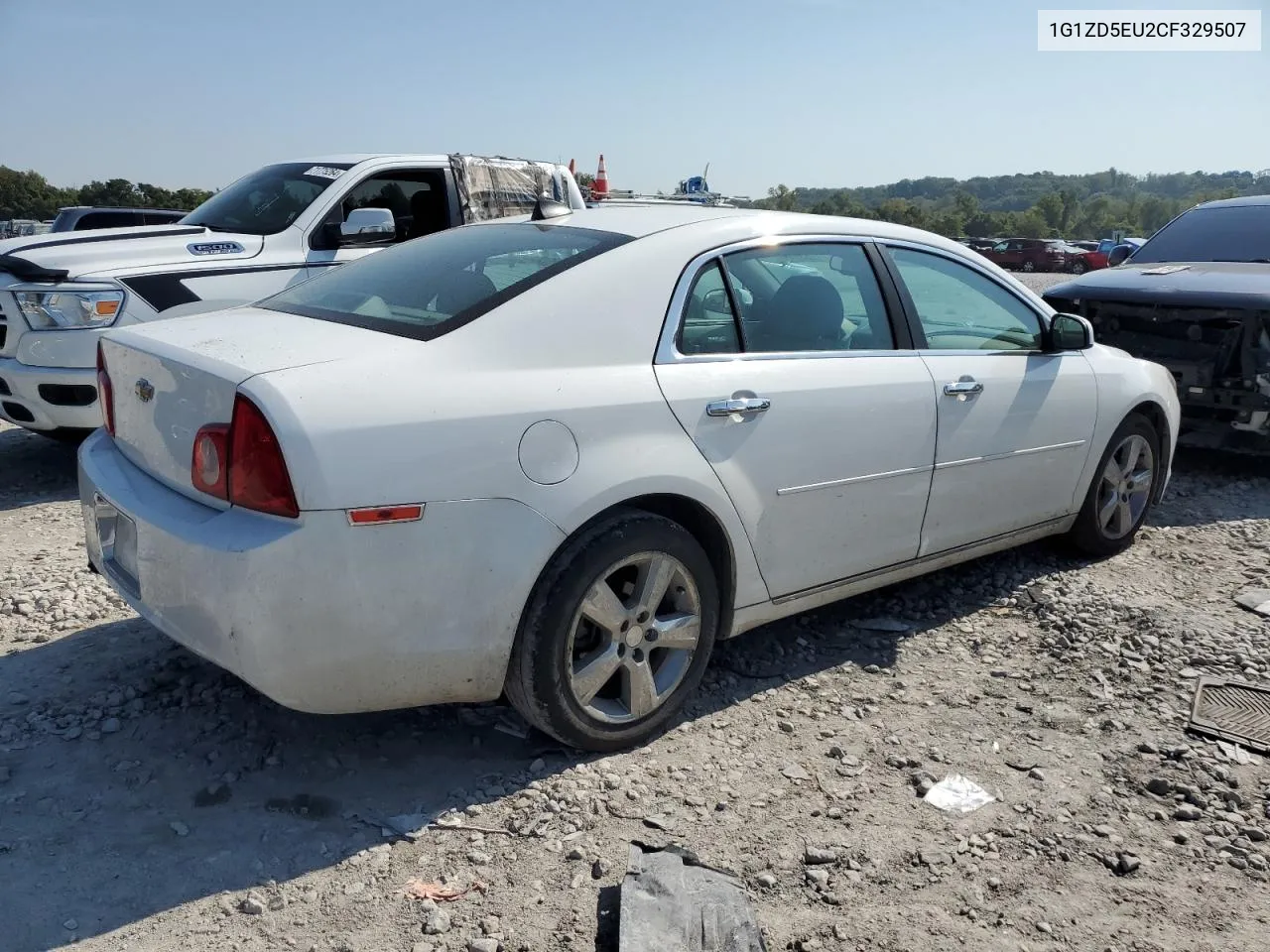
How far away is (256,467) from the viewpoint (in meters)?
2.56

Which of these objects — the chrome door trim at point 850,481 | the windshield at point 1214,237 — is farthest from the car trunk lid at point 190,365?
the windshield at point 1214,237

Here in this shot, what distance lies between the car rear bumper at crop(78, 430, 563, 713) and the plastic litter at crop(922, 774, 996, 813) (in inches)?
51.4

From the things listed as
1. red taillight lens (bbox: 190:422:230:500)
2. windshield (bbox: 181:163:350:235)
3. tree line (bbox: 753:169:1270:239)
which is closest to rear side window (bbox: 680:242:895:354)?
red taillight lens (bbox: 190:422:230:500)

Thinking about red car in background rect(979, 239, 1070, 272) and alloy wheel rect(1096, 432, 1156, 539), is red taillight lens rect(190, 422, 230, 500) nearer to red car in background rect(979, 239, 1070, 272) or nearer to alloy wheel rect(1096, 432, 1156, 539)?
alloy wheel rect(1096, 432, 1156, 539)

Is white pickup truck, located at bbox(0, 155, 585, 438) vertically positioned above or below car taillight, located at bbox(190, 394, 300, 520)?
above

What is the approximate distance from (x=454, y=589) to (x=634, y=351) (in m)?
0.90

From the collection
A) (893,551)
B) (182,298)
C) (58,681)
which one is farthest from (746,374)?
(182,298)

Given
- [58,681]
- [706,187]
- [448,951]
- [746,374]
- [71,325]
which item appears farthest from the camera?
[706,187]

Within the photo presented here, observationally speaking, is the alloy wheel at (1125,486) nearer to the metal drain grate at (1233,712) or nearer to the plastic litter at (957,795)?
the metal drain grate at (1233,712)

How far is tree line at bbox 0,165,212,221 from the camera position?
36562 mm

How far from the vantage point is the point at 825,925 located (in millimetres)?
2475

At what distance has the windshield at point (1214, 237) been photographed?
747 centimetres

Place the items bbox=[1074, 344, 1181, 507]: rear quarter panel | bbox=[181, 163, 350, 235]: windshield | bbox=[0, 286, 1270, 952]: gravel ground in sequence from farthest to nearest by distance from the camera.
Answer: bbox=[181, 163, 350, 235]: windshield, bbox=[1074, 344, 1181, 507]: rear quarter panel, bbox=[0, 286, 1270, 952]: gravel ground

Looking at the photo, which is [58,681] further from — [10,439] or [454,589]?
[10,439]
